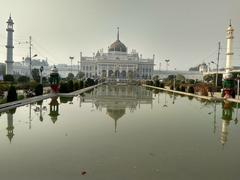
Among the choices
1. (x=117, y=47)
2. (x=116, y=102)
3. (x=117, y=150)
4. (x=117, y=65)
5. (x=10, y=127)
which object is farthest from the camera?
(x=117, y=47)

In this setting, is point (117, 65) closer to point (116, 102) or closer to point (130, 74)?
point (130, 74)

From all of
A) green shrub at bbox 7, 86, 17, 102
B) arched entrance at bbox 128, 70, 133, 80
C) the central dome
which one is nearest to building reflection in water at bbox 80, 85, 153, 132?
green shrub at bbox 7, 86, 17, 102

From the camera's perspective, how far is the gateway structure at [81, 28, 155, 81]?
311 ft

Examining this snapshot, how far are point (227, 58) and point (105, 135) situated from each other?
4865 centimetres

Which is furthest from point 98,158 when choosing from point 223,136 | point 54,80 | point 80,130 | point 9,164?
point 54,80

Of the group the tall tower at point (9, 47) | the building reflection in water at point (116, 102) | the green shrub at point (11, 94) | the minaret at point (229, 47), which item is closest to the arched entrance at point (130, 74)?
the minaret at point (229, 47)

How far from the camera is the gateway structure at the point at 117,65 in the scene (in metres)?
94.7

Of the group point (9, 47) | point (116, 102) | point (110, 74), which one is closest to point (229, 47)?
point (9, 47)

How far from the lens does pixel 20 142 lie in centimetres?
623

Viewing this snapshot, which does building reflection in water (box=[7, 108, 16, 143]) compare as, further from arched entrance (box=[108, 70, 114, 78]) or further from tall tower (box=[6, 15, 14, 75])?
arched entrance (box=[108, 70, 114, 78])

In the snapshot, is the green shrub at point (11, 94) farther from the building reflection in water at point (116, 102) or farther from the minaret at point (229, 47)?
the minaret at point (229, 47)

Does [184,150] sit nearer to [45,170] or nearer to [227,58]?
[45,170]

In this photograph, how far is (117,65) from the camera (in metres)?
95.0

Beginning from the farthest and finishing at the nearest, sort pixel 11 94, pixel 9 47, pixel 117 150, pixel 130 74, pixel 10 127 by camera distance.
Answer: pixel 130 74 < pixel 9 47 < pixel 11 94 < pixel 10 127 < pixel 117 150
